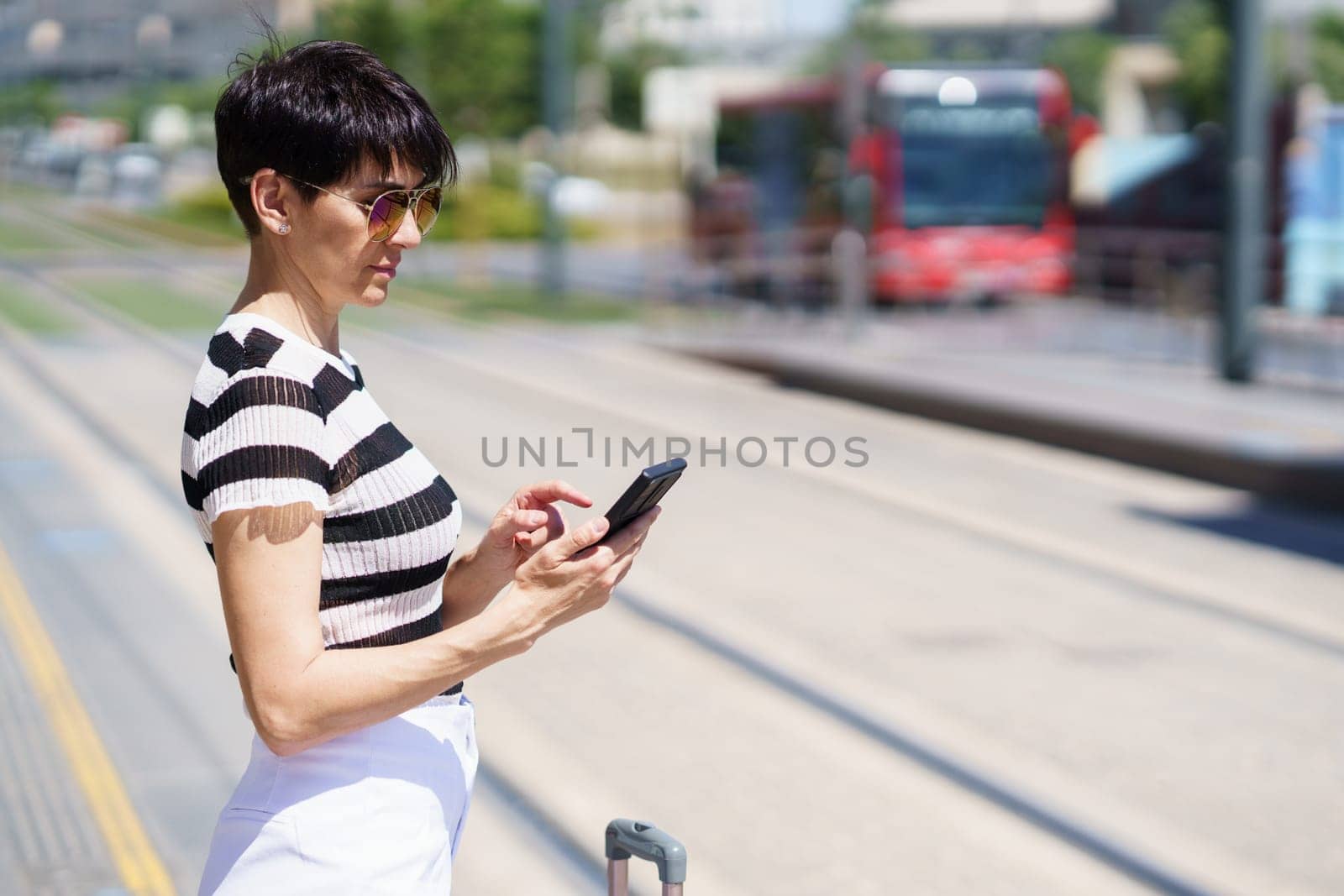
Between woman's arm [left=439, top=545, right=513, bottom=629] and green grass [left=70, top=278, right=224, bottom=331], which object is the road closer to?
woman's arm [left=439, top=545, right=513, bottom=629]

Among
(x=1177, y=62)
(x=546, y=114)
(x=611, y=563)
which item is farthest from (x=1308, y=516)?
(x=1177, y=62)

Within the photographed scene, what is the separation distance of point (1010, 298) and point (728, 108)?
21.5ft

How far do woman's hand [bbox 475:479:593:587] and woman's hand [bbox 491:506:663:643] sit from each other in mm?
164

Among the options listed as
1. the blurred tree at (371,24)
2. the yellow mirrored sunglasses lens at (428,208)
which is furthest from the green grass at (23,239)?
the yellow mirrored sunglasses lens at (428,208)

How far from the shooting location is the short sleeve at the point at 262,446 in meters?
1.86

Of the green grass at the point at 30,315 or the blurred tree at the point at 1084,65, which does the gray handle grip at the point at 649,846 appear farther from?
the blurred tree at the point at 1084,65

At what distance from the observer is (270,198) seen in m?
1.97

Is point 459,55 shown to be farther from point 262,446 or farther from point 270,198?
point 262,446

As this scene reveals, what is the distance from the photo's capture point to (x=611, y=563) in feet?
6.56

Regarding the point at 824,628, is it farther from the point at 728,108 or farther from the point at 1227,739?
the point at 728,108

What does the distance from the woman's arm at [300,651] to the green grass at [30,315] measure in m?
17.5

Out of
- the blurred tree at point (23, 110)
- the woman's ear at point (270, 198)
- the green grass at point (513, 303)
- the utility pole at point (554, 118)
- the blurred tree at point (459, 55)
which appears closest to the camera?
the woman's ear at point (270, 198)

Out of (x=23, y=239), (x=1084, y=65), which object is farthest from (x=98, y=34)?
(x=1084, y=65)

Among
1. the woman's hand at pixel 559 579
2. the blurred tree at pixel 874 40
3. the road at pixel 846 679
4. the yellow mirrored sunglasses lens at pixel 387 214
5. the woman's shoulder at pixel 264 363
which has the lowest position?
the road at pixel 846 679
